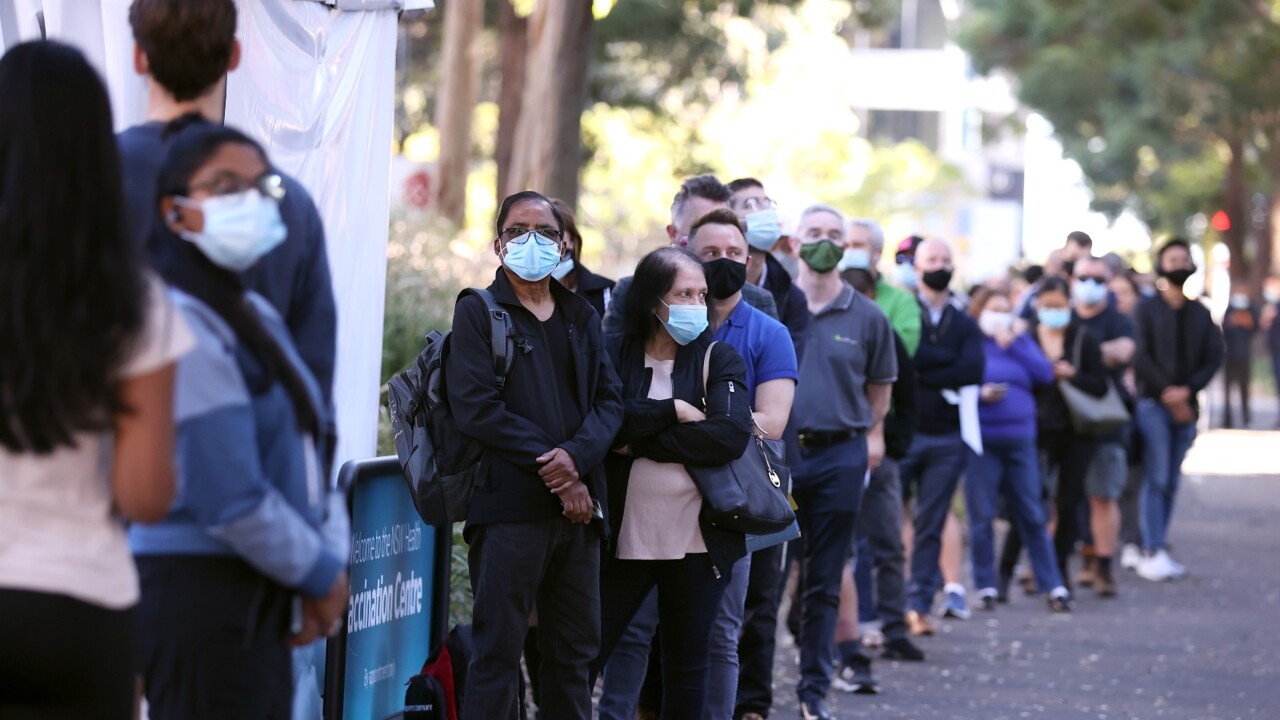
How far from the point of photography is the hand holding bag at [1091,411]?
43.1 ft

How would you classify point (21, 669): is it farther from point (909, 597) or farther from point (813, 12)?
point (813, 12)

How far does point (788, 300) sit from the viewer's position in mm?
8391

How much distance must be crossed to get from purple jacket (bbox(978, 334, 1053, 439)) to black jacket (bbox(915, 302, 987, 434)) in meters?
0.92

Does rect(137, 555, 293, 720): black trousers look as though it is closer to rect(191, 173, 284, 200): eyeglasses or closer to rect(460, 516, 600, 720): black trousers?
rect(191, 173, 284, 200): eyeglasses

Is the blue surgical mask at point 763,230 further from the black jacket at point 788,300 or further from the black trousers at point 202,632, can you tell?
the black trousers at point 202,632

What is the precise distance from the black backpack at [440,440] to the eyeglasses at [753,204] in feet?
8.32

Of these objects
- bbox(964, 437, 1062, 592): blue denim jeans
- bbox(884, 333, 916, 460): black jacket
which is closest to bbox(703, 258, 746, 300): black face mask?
bbox(884, 333, 916, 460): black jacket

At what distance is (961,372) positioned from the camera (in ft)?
37.7

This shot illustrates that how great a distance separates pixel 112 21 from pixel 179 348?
2.89 metres

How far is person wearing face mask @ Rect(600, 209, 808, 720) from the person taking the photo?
7.03 metres

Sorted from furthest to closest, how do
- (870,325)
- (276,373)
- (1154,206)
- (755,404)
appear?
(1154,206)
(870,325)
(755,404)
(276,373)

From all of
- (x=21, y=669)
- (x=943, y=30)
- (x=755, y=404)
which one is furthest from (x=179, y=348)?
(x=943, y=30)

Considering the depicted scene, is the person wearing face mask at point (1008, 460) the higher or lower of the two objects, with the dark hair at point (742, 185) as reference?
lower

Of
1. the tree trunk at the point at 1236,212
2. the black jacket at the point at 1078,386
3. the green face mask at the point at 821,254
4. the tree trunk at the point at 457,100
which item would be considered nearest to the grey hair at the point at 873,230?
the green face mask at the point at 821,254
